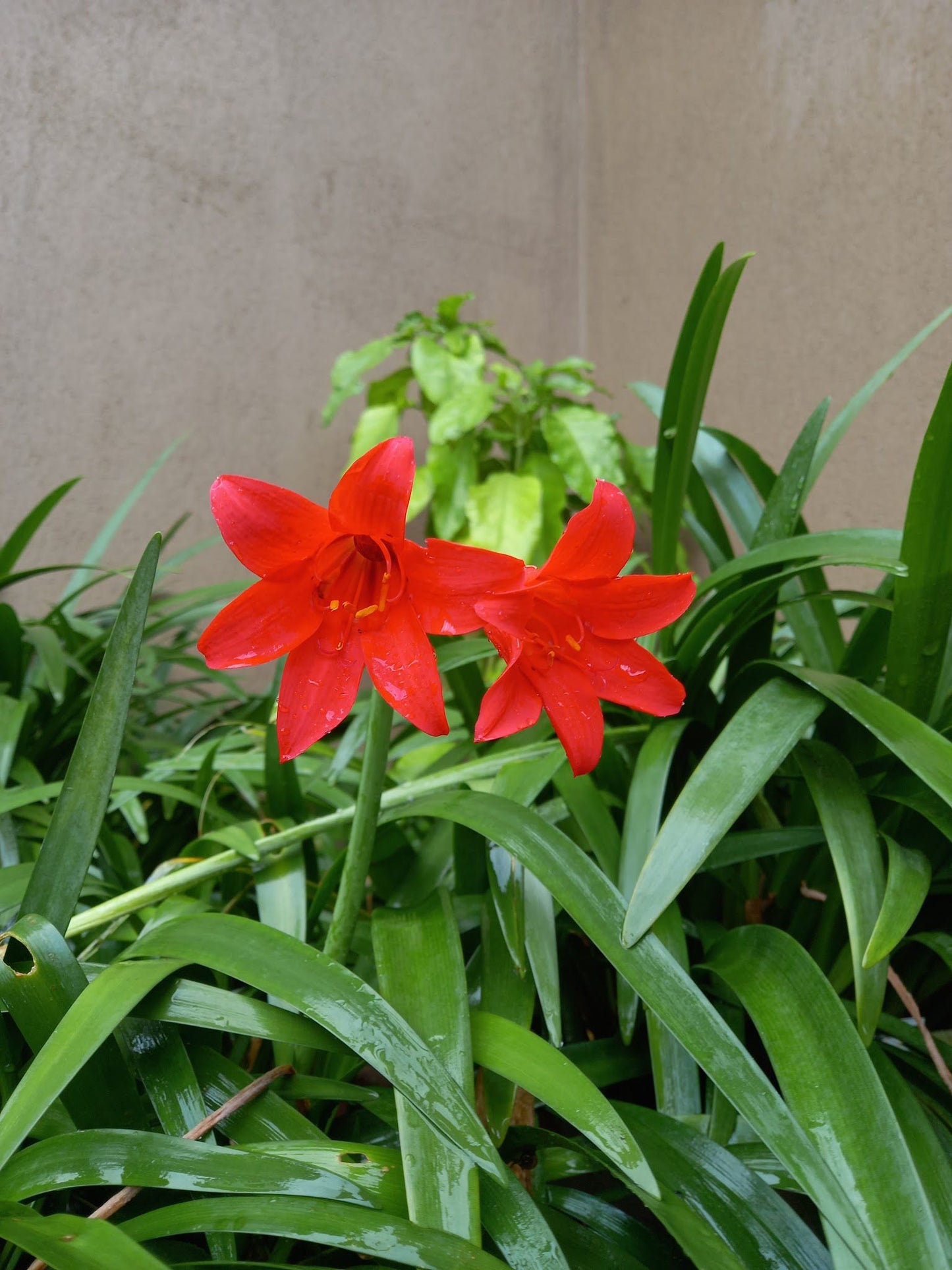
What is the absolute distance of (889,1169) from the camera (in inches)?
18.1

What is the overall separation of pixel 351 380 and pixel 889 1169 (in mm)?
1610

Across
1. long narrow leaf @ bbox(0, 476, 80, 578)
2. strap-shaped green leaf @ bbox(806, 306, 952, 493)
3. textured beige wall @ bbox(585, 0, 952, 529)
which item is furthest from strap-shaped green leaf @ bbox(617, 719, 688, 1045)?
textured beige wall @ bbox(585, 0, 952, 529)

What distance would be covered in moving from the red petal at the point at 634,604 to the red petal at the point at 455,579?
0.20 feet

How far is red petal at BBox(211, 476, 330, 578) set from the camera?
44 centimetres

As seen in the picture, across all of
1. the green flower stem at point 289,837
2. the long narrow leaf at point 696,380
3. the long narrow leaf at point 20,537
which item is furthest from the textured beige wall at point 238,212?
the long narrow leaf at point 696,380

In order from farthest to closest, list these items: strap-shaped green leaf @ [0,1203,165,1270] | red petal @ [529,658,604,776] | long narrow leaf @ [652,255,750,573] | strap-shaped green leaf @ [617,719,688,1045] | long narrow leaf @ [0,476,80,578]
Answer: long narrow leaf @ [0,476,80,578]
long narrow leaf @ [652,255,750,573]
strap-shaped green leaf @ [617,719,688,1045]
red petal @ [529,658,604,776]
strap-shaped green leaf @ [0,1203,165,1270]

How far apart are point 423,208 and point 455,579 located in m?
2.00

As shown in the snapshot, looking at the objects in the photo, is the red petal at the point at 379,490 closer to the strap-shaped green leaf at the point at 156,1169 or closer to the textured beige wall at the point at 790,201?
the strap-shaped green leaf at the point at 156,1169

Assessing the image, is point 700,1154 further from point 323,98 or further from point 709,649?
point 323,98

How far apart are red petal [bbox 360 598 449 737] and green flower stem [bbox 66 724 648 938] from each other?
0.25 m

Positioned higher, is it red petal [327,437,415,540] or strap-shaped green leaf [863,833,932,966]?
red petal [327,437,415,540]

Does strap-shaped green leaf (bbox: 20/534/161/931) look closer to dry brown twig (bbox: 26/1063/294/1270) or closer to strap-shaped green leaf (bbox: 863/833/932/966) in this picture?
dry brown twig (bbox: 26/1063/294/1270)

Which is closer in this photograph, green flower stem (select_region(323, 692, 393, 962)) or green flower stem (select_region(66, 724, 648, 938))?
green flower stem (select_region(323, 692, 393, 962))

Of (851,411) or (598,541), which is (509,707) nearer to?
(598,541)
